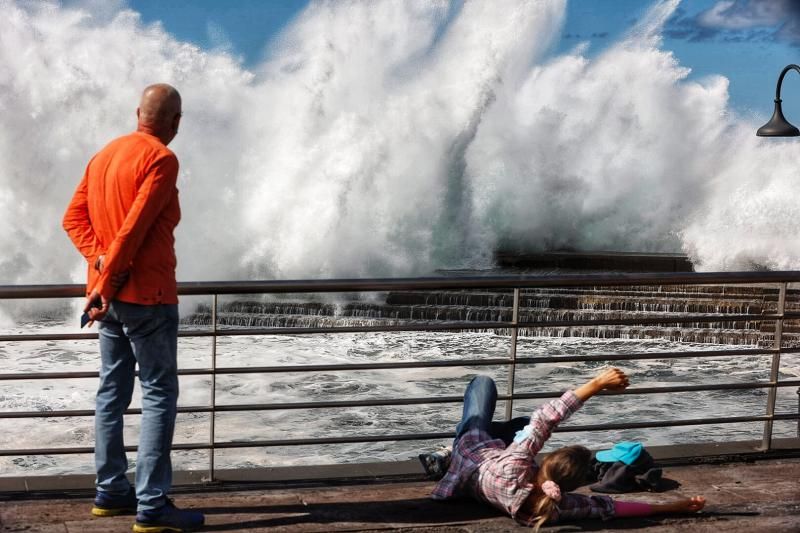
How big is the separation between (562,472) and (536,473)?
15 cm

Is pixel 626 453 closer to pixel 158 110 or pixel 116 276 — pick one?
pixel 116 276

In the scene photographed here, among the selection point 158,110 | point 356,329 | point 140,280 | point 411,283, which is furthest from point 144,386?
point 411,283

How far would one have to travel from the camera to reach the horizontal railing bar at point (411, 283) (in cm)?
453

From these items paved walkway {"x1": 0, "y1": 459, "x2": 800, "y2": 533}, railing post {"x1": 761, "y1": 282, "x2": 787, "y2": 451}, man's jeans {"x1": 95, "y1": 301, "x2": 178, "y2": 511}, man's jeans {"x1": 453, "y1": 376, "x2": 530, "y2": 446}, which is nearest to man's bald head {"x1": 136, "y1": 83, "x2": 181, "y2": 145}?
man's jeans {"x1": 95, "y1": 301, "x2": 178, "y2": 511}

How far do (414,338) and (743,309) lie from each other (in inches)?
233

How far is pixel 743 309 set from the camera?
65.9 feet

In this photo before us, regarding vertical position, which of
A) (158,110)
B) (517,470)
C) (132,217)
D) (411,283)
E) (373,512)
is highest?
(158,110)

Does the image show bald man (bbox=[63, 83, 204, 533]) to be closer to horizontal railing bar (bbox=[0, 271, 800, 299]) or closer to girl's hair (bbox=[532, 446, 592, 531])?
horizontal railing bar (bbox=[0, 271, 800, 299])

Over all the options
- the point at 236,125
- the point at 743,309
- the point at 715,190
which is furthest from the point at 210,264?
the point at 715,190

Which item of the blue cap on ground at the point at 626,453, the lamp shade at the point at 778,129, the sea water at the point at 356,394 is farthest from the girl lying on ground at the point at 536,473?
the lamp shade at the point at 778,129

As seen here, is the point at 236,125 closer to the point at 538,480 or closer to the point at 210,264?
the point at 210,264

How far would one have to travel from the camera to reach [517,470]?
4391 millimetres

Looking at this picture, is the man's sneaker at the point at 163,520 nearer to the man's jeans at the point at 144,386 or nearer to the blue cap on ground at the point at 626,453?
the man's jeans at the point at 144,386

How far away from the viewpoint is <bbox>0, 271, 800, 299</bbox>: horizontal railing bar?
4.53 metres
